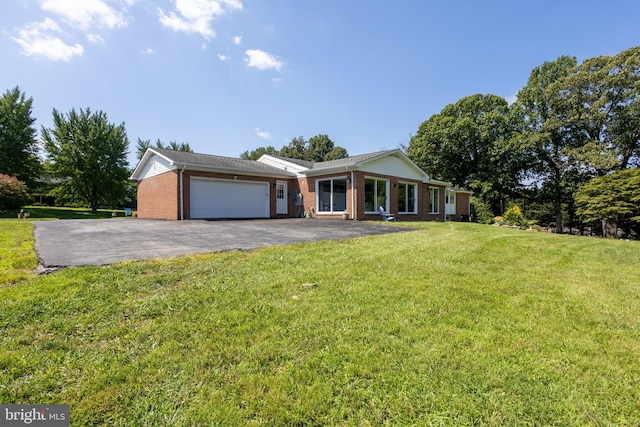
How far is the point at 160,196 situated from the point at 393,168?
13591 millimetres

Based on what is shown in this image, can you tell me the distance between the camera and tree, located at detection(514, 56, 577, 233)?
23906 mm

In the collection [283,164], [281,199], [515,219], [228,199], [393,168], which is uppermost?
[283,164]

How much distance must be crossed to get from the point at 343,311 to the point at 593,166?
2831 cm

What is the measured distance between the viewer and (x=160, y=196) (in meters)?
15.6

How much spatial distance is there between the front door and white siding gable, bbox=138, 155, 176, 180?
5.85 meters

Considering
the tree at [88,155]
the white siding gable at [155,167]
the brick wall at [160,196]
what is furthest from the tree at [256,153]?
the white siding gable at [155,167]

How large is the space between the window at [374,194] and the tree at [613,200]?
15545mm

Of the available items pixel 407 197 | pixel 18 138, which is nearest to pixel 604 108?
pixel 407 197

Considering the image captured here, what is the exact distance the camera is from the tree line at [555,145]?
20266mm

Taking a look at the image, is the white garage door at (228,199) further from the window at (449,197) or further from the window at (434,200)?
the window at (449,197)

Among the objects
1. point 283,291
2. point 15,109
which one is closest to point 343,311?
point 283,291

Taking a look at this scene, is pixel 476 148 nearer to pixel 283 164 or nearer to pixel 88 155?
pixel 283 164

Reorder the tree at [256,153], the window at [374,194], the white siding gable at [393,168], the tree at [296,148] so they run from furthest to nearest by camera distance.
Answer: the tree at [256,153] → the tree at [296,148] → the window at [374,194] → the white siding gable at [393,168]

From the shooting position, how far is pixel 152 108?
1756 centimetres
